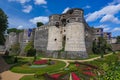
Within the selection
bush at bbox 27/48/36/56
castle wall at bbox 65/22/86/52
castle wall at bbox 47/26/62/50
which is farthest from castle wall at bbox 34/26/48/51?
castle wall at bbox 65/22/86/52

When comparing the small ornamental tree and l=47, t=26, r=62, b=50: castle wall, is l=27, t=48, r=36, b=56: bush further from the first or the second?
the small ornamental tree

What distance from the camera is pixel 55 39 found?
5612 centimetres

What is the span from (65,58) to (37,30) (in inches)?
945

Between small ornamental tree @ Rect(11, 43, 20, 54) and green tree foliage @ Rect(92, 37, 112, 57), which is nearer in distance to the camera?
green tree foliage @ Rect(92, 37, 112, 57)

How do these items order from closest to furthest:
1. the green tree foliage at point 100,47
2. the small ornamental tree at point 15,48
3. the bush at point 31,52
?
the green tree foliage at point 100,47 → the bush at point 31,52 → the small ornamental tree at point 15,48

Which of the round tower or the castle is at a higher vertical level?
the round tower

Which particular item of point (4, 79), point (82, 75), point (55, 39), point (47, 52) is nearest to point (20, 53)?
point (47, 52)

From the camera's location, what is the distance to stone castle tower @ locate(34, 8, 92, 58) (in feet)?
161

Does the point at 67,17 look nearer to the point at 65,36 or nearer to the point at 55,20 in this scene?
the point at 55,20

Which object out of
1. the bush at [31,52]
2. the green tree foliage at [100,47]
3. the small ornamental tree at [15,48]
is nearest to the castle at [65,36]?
the bush at [31,52]

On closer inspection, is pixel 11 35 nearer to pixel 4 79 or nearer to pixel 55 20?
pixel 55 20

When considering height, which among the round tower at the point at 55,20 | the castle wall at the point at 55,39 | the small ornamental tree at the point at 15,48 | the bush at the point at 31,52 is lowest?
the bush at the point at 31,52

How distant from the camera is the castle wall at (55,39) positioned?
55.7 m

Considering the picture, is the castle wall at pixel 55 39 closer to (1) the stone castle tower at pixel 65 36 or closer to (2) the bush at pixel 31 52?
(1) the stone castle tower at pixel 65 36
